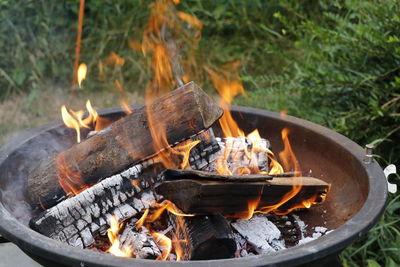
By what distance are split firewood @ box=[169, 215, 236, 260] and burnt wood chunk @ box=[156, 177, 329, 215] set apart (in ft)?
0.13

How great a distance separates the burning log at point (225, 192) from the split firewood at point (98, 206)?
7.7 inches

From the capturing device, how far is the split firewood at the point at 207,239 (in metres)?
1.57

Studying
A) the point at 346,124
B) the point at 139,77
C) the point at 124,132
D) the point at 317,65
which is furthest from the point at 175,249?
the point at 139,77

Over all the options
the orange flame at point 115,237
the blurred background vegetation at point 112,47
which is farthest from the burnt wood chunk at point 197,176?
the blurred background vegetation at point 112,47

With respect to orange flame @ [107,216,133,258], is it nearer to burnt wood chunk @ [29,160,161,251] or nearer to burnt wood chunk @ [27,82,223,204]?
burnt wood chunk @ [29,160,161,251]

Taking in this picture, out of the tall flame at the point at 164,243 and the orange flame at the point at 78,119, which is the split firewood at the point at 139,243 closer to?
the tall flame at the point at 164,243

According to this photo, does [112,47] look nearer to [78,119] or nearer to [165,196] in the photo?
[78,119]

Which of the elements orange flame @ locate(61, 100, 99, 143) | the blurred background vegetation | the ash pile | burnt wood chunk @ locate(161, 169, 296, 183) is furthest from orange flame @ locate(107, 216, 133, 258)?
the blurred background vegetation

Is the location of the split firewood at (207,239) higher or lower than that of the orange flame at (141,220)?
higher

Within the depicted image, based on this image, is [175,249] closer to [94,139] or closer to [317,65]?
[94,139]

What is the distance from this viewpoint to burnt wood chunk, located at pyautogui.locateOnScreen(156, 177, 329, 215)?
1530 millimetres

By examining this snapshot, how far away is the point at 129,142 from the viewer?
5.84ft

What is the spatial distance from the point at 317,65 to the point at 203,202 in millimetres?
1736

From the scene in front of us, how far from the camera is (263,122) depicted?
2.21m
